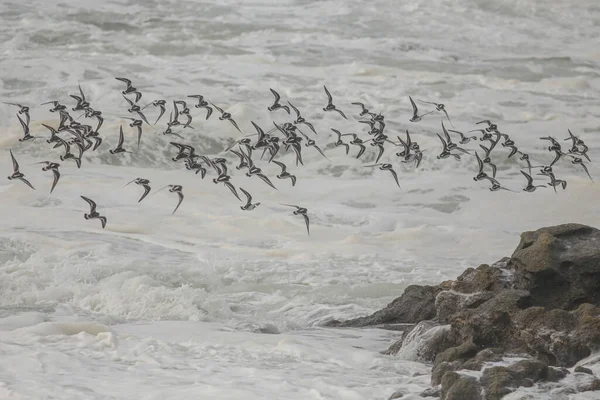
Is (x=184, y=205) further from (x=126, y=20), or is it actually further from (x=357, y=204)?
(x=126, y=20)

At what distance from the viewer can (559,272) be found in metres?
12.4

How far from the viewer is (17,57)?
33.5 metres

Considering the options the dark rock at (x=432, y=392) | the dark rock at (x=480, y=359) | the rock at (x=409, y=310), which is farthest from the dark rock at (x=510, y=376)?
the rock at (x=409, y=310)

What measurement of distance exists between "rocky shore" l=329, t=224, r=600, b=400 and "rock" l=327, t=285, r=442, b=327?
0.06 ft

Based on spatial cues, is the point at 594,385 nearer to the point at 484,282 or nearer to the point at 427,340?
the point at 427,340

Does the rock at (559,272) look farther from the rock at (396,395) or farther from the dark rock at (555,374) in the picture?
the rock at (396,395)

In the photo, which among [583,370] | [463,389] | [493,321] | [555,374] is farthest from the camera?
[493,321]

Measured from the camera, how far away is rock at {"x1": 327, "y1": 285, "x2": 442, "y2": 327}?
45.3 ft

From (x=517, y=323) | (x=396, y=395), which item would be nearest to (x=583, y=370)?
(x=517, y=323)

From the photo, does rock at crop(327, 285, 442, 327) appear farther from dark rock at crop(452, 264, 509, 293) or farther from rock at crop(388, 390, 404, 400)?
rock at crop(388, 390, 404, 400)

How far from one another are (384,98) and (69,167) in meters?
11.2

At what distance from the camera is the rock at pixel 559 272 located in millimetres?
12359

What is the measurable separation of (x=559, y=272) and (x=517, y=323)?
1168 millimetres

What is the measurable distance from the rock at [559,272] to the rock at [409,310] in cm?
151
